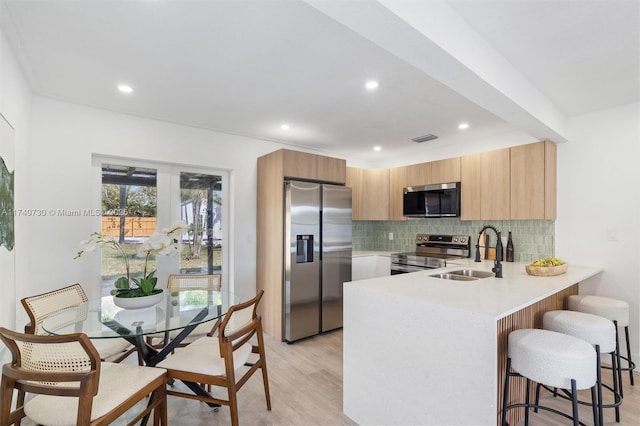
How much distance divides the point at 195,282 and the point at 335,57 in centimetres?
221

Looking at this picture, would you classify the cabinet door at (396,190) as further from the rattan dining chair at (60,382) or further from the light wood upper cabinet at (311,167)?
the rattan dining chair at (60,382)

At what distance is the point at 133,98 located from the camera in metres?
2.80

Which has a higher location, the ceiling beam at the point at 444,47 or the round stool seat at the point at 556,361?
the ceiling beam at the point at 444,47

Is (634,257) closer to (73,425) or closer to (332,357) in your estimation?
(332,357)

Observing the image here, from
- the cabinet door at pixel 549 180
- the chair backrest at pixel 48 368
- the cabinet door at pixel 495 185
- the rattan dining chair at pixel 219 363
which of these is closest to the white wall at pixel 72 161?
the chair backrest at pixel 48 368

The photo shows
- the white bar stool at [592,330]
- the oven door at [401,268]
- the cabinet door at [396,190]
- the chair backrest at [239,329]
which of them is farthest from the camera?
the cabinet door at [396,190]

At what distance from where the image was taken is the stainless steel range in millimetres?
4105

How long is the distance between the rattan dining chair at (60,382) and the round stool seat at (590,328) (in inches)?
99.4

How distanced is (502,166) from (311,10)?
2.94m

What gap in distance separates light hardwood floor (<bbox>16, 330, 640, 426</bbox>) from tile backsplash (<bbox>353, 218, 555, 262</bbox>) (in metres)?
1.35

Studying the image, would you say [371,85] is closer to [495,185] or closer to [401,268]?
[495,185]

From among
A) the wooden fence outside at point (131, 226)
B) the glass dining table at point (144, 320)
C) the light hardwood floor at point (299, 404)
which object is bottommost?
the light hardwood floor at point (299, 404)

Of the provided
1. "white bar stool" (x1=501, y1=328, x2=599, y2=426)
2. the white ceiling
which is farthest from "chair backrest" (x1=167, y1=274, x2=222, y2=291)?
"white bar stool" (x1=501, y1=328, x2=599, y2=426)

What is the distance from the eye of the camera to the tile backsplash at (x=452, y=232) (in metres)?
3.50
